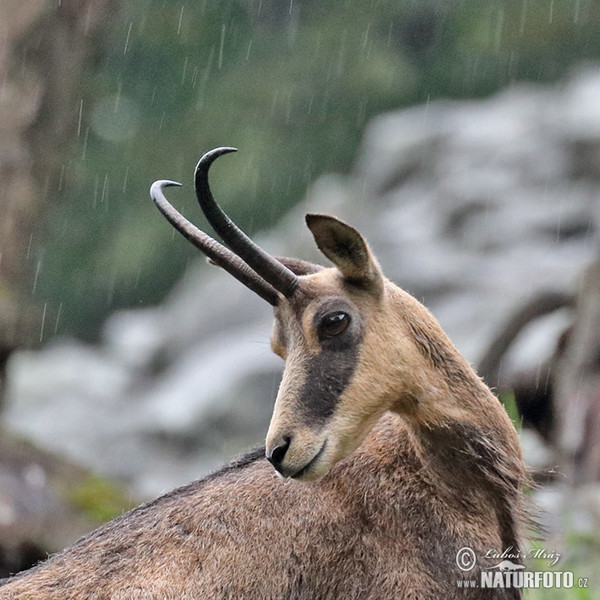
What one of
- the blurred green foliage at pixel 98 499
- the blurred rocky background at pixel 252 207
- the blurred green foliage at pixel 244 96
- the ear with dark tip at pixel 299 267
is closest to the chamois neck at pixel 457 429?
the ear with dark tip at pixel 299 267

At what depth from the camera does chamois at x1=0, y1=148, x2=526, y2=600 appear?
4.70 m

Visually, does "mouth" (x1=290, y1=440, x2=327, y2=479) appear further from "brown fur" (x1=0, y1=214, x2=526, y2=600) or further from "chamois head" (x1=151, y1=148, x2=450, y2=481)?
"brown fur" (x1=0, y1=214, x2=526, y2=600)

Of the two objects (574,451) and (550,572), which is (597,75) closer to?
(574,451)

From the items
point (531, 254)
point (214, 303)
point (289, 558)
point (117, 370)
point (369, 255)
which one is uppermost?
point (369, 255)

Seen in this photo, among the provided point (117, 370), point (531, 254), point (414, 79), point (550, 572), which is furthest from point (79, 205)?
point (550, 572)

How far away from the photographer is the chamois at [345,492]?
470cm

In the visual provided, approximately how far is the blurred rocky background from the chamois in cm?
255

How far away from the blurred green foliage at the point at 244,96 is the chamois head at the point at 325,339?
19624mm

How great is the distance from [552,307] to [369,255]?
24.6ft

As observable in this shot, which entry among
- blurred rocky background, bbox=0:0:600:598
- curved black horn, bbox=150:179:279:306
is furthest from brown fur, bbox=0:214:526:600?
blurred rocky background, bbox=0:0:600:598

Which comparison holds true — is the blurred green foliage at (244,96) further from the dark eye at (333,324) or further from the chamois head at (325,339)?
the dark eye at (333,324)

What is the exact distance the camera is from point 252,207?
82.3 feet

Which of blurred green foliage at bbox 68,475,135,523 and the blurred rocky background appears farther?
the blurred rocky background

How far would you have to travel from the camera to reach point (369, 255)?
4797mm
